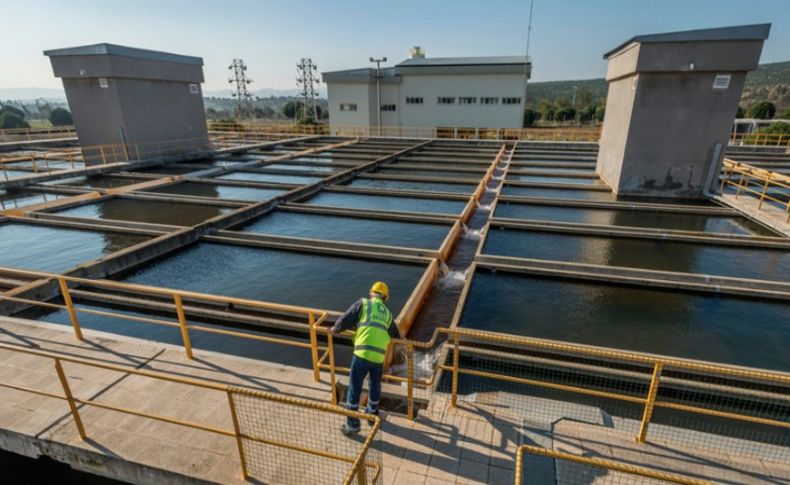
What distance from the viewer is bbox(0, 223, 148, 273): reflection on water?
37.9ft

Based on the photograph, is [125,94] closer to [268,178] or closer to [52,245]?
[268,178]

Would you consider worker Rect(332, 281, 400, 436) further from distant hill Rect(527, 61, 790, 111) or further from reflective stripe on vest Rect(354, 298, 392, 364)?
distant hill Rect(527, 61, 790, 111)

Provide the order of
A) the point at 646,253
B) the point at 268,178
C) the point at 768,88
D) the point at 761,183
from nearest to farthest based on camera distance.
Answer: the point at 646,253, the point at 761,183, the point at 268,178, the point at 768,88

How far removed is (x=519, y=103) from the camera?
40844mm

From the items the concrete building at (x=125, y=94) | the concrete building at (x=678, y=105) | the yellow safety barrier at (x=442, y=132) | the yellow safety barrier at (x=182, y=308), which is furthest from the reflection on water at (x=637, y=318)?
the yellow safety barrier at (x=442, y=132)

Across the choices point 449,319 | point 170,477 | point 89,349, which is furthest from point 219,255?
point 170,477

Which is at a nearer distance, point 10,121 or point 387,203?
point 387,203

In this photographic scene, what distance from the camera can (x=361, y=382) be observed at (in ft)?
16.2

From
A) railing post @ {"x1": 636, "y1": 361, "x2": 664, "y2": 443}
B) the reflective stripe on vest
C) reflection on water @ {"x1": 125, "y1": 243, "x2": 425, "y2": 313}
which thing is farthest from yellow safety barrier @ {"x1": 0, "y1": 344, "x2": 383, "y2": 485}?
reflection on water @ {"x1": 125, "y1": 243, "x2": 425, "y2": 313}

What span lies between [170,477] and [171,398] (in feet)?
3.90

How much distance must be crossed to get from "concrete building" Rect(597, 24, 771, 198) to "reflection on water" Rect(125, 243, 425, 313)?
12568mm

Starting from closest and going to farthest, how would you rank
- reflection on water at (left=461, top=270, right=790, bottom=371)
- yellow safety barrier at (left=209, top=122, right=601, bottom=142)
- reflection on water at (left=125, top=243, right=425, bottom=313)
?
1. reflection on water at (left=461, top=270, right=790, bottom=371)
2. reflection on water at (left=125, top=243, right=425, bottom=313)
3. yellow safety barrier at (left=209, top=122, right=601, bottom=142)

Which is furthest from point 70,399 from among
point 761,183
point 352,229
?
point 761,183

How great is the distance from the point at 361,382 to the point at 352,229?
9.99 metres
